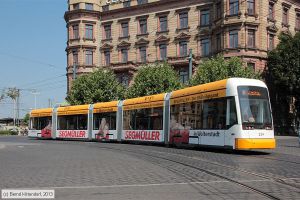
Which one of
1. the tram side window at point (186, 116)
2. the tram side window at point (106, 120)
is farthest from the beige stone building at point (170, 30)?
the tram side window at point (186, 116)

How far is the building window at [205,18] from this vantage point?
53.8 m

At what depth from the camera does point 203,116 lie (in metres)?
21.3

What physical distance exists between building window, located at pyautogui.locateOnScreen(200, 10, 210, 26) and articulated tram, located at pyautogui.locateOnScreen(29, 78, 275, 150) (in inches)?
900

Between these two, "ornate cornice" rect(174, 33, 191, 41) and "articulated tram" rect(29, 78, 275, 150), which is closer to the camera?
"articulated tram" rect(29, 78, 275, 150)

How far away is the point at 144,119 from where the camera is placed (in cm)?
2808

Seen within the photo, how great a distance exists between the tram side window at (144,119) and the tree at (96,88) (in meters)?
21.7

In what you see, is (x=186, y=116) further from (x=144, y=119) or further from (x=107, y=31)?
(x=107, y=31)

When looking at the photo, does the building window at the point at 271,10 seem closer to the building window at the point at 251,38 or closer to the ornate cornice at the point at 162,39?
the building window at the point at 251,38

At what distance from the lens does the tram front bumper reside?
18500 millimetres

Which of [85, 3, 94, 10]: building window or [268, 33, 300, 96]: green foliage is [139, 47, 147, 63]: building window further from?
[268, 33, 300, 96]: green foliage

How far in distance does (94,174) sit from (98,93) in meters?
40.0

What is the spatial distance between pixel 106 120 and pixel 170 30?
87.0ft

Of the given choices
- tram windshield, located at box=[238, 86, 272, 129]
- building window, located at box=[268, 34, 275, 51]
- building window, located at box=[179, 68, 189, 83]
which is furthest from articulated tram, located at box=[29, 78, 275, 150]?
building window, located at box=[268, 34, 275, 51]

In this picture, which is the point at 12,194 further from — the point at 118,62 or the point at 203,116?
the point at 118,62
